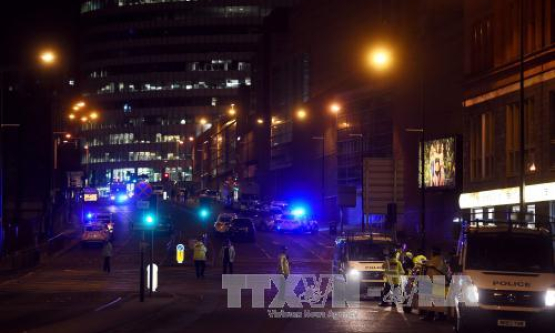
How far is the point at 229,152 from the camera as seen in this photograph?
169375mm

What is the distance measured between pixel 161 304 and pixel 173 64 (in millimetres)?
166155

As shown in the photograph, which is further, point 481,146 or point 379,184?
point 379,184

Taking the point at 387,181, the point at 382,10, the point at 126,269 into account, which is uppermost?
the point at 382,10

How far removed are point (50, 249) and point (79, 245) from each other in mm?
7543

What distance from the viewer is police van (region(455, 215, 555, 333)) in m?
19.8

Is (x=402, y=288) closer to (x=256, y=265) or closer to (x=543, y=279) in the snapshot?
(x=543, y=279)

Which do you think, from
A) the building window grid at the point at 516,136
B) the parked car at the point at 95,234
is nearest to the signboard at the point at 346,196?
the parked car at the point at 95,234

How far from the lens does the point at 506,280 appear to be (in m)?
20.2

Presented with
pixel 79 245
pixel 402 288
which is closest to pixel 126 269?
pixel 79 245

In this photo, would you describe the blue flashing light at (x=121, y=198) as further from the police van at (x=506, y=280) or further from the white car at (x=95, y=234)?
the police van at (x=506, y=280)

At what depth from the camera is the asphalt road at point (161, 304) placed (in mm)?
22844

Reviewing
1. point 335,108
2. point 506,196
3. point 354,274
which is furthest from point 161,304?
point 335,108

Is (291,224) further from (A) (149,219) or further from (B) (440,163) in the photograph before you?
(A) (149,219)

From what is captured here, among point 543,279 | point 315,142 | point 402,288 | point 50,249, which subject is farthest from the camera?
point 315,142
